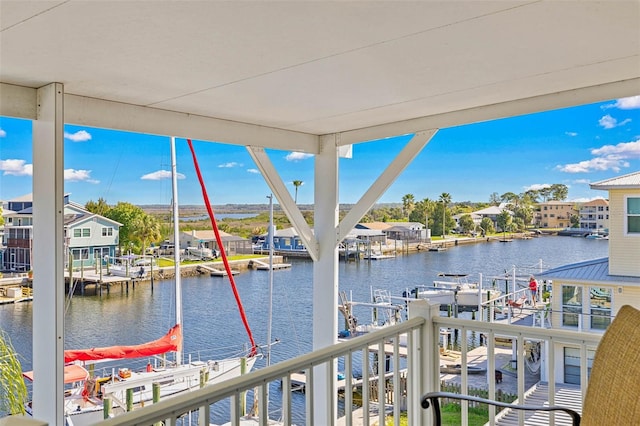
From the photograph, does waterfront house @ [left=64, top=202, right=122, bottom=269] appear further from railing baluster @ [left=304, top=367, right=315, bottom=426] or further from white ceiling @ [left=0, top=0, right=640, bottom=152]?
railing baluster @ [left=304, top=367, right=315, bottom=426]

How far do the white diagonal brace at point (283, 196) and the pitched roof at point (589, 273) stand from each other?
3.06 metres

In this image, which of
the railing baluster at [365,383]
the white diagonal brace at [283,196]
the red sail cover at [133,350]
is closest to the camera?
the railing baluster at [365,383]

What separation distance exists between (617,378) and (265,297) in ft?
19.8

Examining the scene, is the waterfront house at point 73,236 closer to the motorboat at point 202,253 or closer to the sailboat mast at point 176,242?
the sailboat mast at point 176,242

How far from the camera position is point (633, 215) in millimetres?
4797

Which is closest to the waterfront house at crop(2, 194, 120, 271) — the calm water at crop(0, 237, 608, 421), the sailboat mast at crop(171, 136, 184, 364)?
the calm water at crop(0, 237, 608, 421)

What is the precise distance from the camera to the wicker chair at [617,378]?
4.47 feet

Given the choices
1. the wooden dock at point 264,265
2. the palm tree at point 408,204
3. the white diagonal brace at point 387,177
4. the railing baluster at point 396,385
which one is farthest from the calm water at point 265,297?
the railing baluster at point 396,385

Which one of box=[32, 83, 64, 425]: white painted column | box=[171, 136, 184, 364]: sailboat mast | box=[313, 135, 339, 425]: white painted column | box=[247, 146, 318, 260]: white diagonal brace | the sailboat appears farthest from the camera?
box=[171, 136, 184, 364]: sailboat mast

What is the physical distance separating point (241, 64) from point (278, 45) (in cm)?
29

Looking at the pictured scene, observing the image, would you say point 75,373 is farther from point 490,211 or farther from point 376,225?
point 490,211

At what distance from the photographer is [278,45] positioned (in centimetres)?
194

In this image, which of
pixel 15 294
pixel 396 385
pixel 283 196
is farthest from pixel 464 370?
pixel 15 294

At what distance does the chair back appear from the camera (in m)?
1.36
